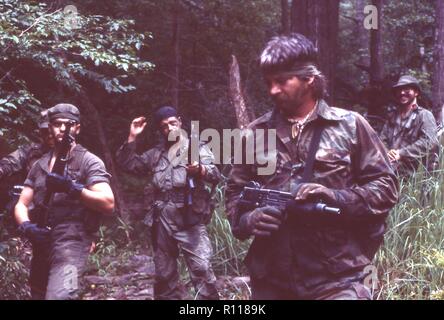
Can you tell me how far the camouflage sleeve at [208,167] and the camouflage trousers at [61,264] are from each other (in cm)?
172

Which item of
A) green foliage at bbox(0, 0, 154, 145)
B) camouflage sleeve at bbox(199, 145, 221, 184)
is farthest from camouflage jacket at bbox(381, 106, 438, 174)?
green foliage at bbox(0, 0, 154, 145)

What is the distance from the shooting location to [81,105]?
10.5 m

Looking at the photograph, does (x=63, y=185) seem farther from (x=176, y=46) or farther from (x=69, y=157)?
(x=176, y=46)

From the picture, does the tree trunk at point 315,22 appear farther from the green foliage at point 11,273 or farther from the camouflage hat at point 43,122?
the green foliage at point 11,273

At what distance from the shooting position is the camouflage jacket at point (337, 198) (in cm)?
343

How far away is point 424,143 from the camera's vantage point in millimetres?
7594

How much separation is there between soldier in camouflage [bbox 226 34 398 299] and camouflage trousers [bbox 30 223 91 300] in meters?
1.64

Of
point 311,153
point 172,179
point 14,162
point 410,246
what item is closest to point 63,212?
point 172,179

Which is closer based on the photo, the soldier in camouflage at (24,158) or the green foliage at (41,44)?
the green foliage at (41,44)

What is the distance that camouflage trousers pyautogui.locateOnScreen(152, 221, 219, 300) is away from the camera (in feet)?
20.7

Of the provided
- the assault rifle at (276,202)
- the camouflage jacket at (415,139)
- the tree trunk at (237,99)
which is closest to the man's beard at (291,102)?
the assault rifle at (276,202)

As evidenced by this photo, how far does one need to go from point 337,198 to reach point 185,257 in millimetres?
3273

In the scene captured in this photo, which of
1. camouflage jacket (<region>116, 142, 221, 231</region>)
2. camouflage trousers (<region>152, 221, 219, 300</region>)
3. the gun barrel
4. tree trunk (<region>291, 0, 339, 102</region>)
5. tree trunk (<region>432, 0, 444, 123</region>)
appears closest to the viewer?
the gun barrel

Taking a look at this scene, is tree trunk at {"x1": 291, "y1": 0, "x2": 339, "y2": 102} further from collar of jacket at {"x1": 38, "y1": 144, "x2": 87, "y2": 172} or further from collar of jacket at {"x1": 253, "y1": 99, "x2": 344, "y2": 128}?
collar of jacket at {"x1": 253, "y1": 99, "x2": 344, "y2": 128}
